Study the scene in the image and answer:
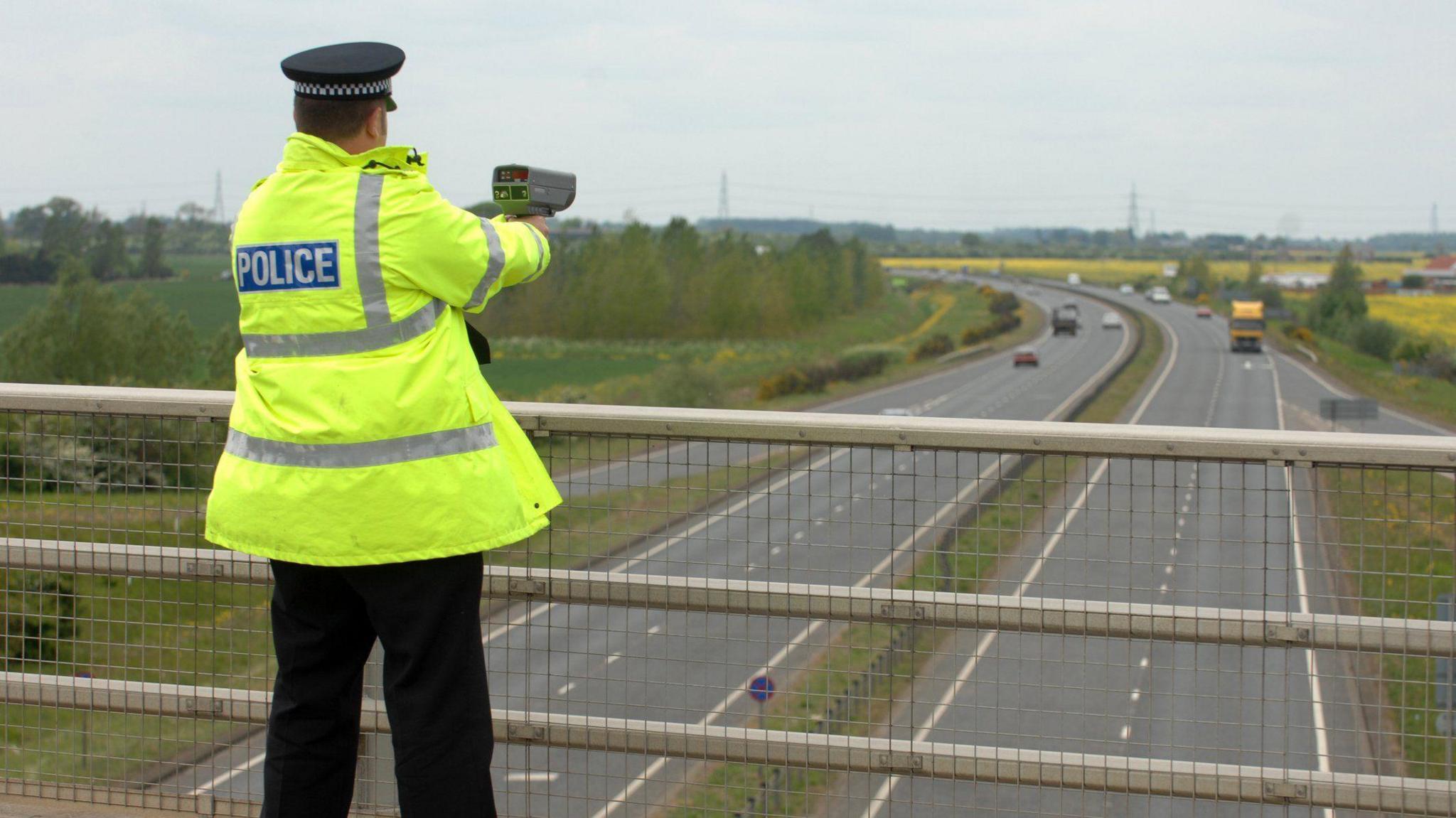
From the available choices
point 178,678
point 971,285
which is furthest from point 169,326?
point 971,285

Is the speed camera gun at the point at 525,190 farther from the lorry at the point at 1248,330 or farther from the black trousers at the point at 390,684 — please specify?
the lorry at the point at 1248,330

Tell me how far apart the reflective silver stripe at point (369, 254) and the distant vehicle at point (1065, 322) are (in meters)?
128

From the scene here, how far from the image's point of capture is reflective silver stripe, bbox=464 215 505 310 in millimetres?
3193

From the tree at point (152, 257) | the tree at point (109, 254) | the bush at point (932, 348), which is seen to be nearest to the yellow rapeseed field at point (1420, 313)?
the bush at point (932, 348)

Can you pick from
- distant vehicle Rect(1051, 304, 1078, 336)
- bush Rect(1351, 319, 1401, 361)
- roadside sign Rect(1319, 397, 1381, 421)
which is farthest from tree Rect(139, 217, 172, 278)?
distant vehicle Rect(1051, 304, 1078, 336)

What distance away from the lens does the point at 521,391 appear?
73812 millimetres

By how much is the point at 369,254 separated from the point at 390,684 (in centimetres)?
97

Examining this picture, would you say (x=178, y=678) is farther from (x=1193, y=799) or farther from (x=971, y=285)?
(x=971, y=285)

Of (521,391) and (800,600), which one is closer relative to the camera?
(800,600)

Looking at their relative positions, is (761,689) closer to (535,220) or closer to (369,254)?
(535,220)

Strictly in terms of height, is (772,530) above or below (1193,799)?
above

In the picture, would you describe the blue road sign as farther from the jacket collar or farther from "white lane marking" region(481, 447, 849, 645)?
the jacket collar

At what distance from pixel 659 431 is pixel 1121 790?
1577mm

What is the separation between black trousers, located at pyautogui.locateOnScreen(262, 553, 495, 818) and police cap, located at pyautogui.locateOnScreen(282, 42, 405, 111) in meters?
1.03
